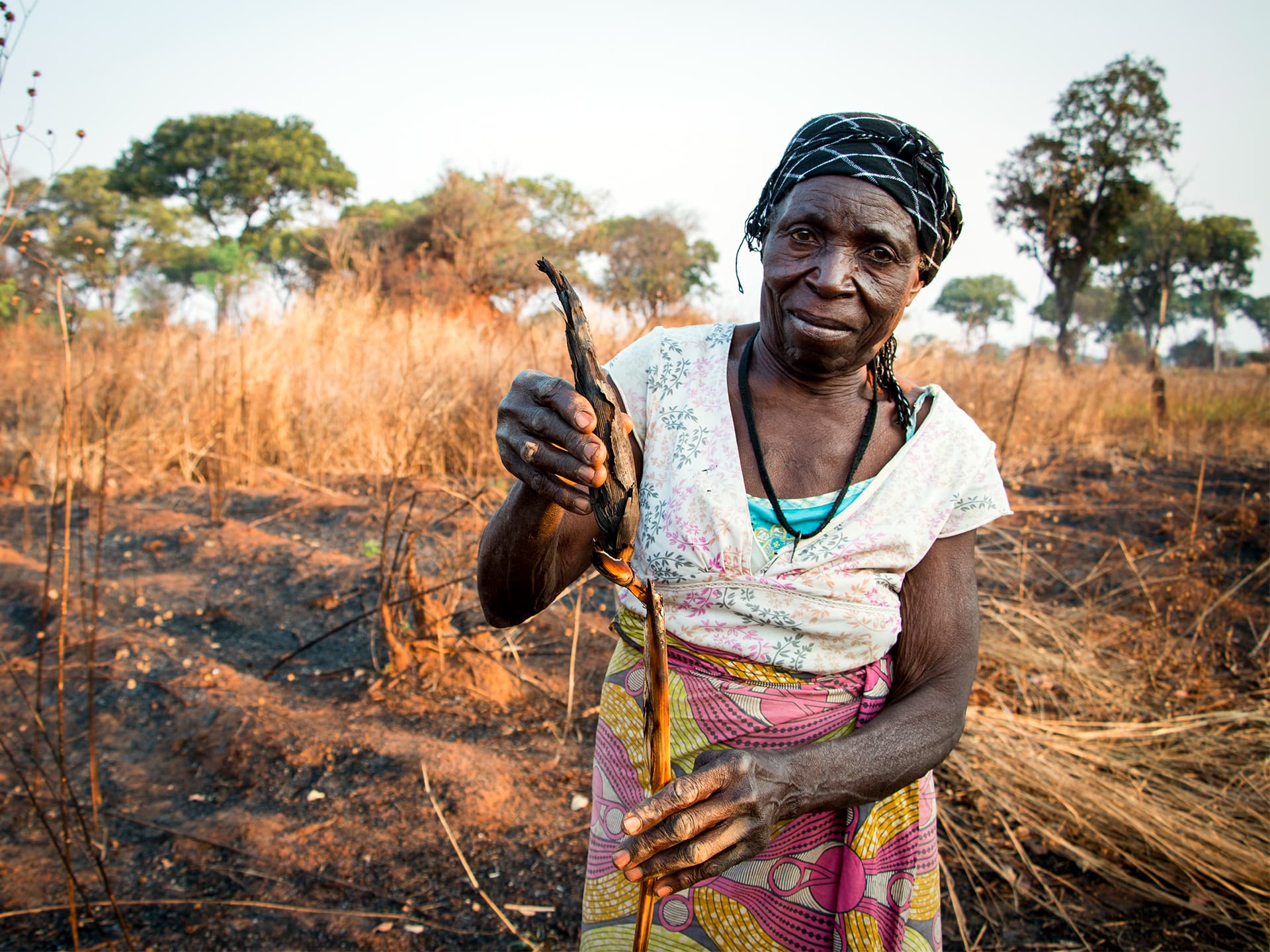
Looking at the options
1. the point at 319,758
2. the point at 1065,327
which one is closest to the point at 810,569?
the point at 319,758

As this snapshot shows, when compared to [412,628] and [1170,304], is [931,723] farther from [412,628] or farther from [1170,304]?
[1170,304]

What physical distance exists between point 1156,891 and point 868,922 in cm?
150

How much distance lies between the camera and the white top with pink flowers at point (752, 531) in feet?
4.04

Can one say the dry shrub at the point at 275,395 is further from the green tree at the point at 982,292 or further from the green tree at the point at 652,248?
the green tree at the point at 982,292

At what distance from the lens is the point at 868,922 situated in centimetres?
121

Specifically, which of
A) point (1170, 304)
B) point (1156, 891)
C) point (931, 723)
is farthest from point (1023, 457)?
point (1170, 304)

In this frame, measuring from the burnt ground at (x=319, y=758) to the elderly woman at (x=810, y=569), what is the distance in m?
0.96

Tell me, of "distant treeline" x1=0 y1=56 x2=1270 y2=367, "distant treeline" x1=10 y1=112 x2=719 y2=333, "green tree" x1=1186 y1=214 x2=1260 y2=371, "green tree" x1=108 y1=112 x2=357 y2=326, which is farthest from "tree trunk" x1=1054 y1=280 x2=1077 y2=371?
"green tree" x1=108 y1=112 x2=357 y2=326

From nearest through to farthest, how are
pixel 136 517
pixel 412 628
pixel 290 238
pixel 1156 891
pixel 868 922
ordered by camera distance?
pixel 868 922 < pixel 1156 891 < pixel 412 628 < pixel 136 517 < pixel 290 238

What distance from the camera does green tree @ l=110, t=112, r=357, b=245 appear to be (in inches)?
882

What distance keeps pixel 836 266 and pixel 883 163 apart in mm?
174

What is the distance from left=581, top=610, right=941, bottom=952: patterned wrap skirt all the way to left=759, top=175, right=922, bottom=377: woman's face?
509 millimetres

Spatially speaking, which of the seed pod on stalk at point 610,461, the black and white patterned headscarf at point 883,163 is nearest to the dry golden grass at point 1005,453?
the black and white patterned headscarf at point 883,163

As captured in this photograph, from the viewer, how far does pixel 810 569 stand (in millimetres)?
1237
